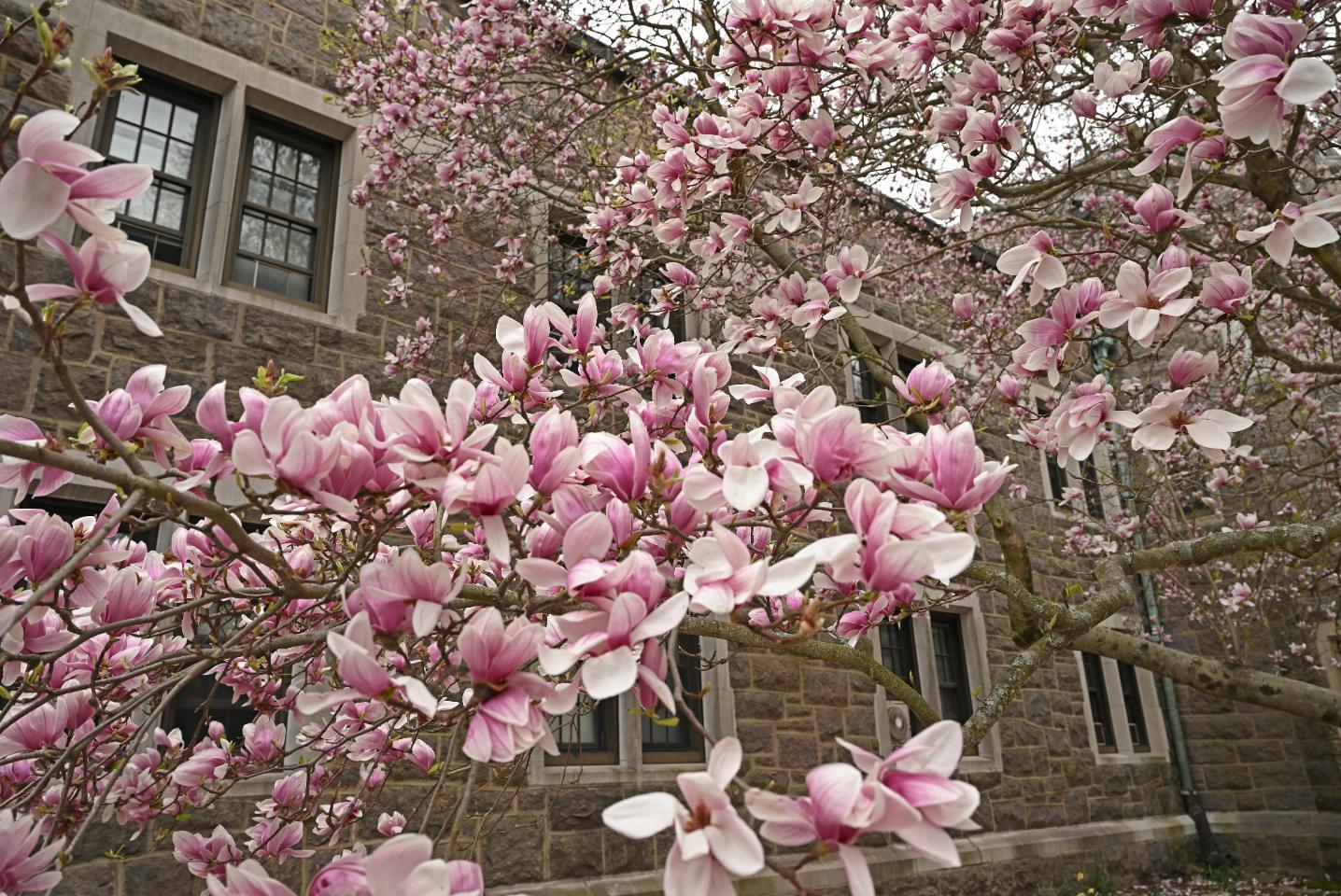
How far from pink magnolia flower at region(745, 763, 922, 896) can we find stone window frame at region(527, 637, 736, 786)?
3.99 metres

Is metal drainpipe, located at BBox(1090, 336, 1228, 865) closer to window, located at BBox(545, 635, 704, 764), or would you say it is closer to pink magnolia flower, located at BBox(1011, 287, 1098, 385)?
window, located at BBox(545, 635, 704, 764)

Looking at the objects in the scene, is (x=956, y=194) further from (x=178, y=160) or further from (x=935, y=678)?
(x=935, y=678)

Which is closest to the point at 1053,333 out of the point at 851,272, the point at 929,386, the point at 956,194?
the point at 929,386

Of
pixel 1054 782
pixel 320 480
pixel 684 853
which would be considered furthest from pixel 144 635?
pixel 1054 782

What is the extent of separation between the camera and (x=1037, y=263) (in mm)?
1923

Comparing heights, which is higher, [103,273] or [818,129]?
[818,129]

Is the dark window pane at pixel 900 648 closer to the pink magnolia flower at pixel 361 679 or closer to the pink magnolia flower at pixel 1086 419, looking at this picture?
the pink magnolia flower at pixel 1086 419

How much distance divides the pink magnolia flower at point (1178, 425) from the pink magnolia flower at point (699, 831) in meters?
1.30

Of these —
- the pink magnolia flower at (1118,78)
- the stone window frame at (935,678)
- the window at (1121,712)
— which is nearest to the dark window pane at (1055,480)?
the window at (1121,712)

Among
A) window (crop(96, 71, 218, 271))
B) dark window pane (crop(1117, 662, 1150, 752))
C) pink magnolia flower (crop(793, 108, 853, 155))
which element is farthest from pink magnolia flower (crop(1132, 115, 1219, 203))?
dark window pane (crop(1117, 662, 1150, 752))

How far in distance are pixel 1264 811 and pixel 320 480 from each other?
1213 centimetres

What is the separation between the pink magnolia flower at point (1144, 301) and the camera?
64.7 inches

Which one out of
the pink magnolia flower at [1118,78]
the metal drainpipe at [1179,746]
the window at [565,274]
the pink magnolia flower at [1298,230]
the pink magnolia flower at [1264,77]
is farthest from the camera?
the metal drainpipe at [1179,746]

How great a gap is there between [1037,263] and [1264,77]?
566 millimetres
